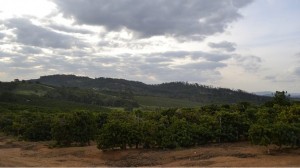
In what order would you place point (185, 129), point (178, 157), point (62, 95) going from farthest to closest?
point (62, 95) → point (185, 129) → point (178, 157)

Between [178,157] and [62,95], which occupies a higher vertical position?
[62,95]

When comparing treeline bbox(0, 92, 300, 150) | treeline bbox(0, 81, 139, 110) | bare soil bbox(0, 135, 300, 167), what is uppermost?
treeline bbox(0, 81, 139, 110)

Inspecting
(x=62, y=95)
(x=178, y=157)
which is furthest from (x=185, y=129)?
(x=62, y=95)

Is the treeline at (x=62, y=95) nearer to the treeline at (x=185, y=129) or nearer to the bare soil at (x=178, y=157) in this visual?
the treeline at (x=185, y=129)

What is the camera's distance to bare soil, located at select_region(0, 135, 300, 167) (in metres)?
20.1

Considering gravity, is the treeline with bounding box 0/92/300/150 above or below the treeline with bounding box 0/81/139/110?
below

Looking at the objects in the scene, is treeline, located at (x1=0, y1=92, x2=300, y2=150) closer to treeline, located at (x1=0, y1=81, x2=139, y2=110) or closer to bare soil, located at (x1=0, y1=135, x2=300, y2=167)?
bare soil, located at (x1=0, y1=135, x2=300, y2=167)

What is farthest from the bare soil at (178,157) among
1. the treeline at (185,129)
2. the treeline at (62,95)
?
the treeline at (62,95)

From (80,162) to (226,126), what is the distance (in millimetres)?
12174

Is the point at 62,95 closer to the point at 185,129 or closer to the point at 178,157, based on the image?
the point at 185,129

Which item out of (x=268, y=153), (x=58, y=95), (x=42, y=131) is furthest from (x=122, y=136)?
(x=58, y=95)

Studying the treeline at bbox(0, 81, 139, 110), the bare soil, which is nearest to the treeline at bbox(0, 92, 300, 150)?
the bare soil

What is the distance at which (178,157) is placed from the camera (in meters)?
23.2

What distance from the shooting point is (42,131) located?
40.5 meters
